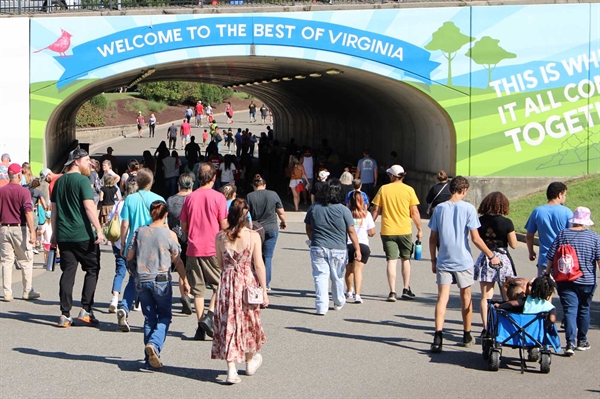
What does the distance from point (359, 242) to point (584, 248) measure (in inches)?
140

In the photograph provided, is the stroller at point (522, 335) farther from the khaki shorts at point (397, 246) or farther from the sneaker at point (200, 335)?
the khaki shorts at point (397, 246)

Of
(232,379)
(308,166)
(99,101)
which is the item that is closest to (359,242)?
(232,379)

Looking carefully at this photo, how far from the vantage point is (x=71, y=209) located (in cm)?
1023

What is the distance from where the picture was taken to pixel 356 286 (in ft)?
39.7

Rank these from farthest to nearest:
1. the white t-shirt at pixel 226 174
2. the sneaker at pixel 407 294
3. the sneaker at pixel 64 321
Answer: the white t-shirt at pixel 226 174 < the sneaker at pixel 407 294 < the sneaker at pixel 64 321

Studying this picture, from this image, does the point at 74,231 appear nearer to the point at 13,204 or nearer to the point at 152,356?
the point at 13,204

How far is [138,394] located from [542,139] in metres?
17.6

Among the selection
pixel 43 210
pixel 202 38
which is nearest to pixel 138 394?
pixel 43 210

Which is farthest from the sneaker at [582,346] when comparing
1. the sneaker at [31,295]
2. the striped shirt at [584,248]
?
the sneaker at [31,295]

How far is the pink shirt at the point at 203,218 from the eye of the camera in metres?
9.74

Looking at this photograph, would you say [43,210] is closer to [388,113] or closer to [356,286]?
[356,286]

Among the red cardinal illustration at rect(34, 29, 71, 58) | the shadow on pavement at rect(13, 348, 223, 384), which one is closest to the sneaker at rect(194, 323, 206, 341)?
the shadow on pavement at rect(13, 348, 223, 384)

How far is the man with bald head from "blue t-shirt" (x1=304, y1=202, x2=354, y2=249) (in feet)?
5.89

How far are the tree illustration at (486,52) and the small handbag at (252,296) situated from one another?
16.2 m
